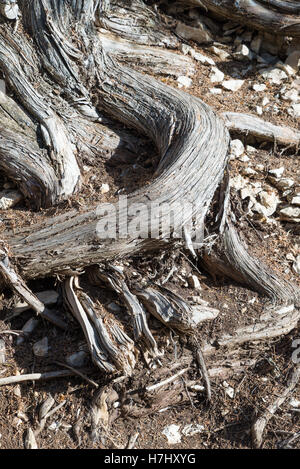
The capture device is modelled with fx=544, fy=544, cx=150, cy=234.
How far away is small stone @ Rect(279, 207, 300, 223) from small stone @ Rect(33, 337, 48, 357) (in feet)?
8.67

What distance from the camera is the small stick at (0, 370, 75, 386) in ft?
14.9

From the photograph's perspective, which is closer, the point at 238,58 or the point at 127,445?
the point at 127,445

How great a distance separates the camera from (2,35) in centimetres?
523

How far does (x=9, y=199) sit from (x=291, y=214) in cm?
280

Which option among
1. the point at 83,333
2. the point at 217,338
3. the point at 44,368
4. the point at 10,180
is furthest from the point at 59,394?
the point at 10,180

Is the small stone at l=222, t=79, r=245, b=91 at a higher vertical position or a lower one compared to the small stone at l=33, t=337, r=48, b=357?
higher

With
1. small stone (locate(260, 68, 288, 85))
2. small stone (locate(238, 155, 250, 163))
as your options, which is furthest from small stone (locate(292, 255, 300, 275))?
small stone (locate(260, 68, 288, 85))

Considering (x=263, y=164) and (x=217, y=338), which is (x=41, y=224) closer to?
(x=217, y=338)

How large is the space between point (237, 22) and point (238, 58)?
407 millimetres

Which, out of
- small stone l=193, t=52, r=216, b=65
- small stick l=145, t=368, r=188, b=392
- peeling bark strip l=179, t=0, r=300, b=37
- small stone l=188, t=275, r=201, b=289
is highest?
peeling bark strip l=179, t=0, r=300, b=37

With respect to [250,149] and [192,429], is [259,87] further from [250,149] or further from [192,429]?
[192,429]

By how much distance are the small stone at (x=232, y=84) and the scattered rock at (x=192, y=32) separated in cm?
68

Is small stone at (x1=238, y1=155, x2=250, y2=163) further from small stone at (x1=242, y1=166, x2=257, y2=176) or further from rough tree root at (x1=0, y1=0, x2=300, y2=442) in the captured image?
rough tree root at (x1=0, y1=0, x2=300, y2=442)

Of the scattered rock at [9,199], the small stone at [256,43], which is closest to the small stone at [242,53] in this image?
the small stone at [256,43]
